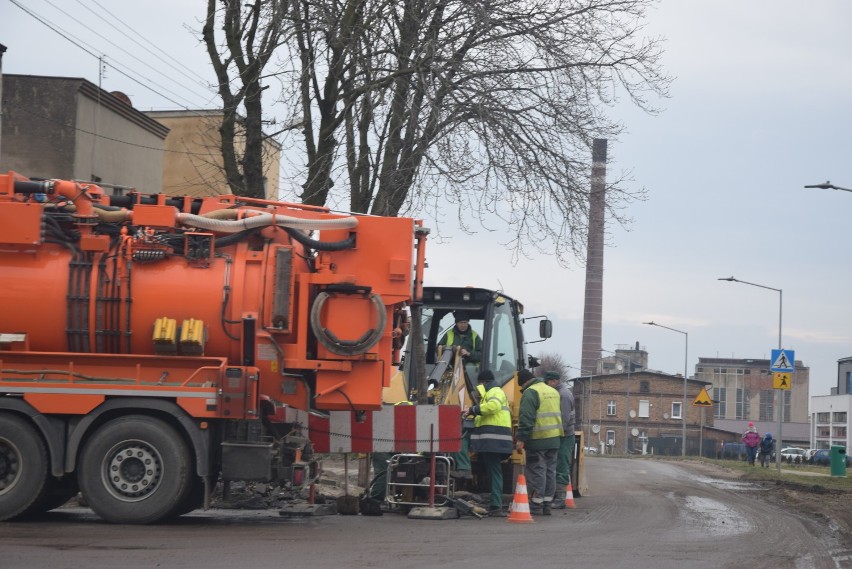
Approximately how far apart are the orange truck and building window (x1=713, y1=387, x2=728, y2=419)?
107m

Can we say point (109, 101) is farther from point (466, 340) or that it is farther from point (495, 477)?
point (495, 477)

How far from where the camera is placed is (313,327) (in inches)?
437

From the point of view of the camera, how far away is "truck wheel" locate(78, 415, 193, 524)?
34.4 ft

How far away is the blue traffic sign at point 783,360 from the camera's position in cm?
3008

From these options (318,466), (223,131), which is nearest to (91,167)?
(223,131)

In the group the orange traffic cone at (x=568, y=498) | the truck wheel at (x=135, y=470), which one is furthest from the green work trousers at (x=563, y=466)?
the truck wheel at (x=135, y=470)

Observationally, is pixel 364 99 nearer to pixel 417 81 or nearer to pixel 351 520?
pixel 417 81

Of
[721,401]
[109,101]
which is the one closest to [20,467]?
[109,101]

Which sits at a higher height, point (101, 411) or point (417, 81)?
point (417, 81)

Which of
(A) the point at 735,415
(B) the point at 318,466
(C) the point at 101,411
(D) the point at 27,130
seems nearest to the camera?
(C) the point at 101,411

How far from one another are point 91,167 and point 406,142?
1336 centimetres

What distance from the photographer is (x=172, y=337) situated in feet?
34.9

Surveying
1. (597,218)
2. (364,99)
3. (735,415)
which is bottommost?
(735,415)

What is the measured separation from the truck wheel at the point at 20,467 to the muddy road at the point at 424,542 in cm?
22
